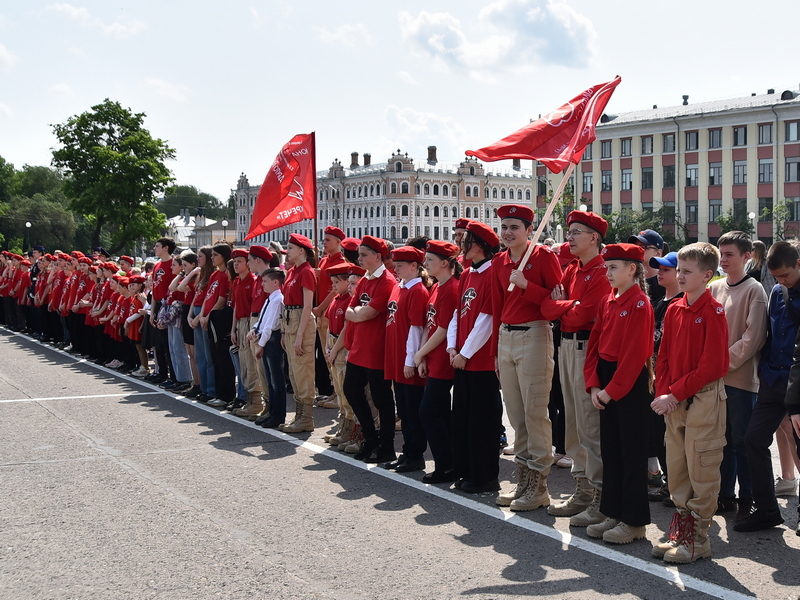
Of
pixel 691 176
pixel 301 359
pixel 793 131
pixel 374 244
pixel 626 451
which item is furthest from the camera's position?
pixel 691 176

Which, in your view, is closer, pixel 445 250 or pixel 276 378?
pixel 445 250

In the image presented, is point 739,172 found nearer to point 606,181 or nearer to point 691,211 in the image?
point 691,211

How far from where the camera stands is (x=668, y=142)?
80.1 m

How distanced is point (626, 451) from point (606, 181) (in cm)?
8233

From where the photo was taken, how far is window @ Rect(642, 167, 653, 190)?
8119 cm

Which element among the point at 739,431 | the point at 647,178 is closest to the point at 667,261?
the point at 739,431

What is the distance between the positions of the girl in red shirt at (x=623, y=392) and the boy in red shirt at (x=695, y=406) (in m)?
0.22

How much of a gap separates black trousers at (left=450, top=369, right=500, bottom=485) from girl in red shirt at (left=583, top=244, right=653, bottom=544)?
124cm

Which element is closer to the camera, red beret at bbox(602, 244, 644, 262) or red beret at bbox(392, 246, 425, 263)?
red beret at bbox(602, 244, 644, 262)

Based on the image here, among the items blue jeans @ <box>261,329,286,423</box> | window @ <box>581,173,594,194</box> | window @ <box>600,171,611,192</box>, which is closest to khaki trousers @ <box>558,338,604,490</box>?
blue jeans @ <box>261,329,286,423</box>

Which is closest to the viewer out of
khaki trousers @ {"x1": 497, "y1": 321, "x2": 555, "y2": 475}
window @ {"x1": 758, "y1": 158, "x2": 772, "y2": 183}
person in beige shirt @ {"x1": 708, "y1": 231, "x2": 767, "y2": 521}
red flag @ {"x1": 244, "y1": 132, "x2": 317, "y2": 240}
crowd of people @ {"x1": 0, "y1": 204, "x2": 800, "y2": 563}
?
crowd of people @ {"x1": 0, "y1": 204, "x2": 800, "y2": 563}

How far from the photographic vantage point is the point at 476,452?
23.4 ft

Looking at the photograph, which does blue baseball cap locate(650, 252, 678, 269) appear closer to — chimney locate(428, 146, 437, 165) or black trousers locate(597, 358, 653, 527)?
black trousers locate(597, 358, 653, 527)

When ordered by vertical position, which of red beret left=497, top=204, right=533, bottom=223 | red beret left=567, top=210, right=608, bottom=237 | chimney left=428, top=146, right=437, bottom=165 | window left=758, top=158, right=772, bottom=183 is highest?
chimney left=428, top=146, right=437, bottom=165
